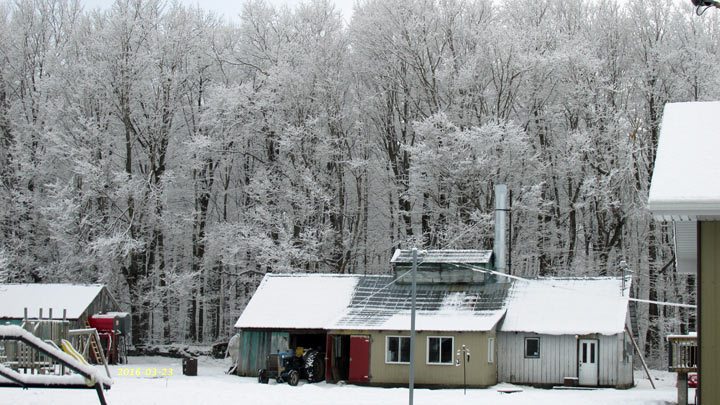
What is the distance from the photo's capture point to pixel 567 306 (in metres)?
29.7

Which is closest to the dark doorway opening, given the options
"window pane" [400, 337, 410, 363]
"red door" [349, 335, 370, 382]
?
"red door" [349, 335, 370, 382]

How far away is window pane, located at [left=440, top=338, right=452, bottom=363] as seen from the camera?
93.8 feet

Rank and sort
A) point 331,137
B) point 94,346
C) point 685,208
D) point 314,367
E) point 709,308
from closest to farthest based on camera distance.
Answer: point 685,208
point 709,308
point 314,367
point 94,346
point 331,137

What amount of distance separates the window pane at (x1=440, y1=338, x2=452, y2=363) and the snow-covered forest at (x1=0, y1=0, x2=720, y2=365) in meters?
10.5

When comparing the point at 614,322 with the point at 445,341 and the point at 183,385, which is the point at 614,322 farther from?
the point at 183,385

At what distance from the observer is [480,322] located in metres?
28.8

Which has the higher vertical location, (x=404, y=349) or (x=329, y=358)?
(x=404, y=349)

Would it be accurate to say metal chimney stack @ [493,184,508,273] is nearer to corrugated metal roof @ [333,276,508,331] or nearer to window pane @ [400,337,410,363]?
corrugated metal roof @ [333,276,508,331]

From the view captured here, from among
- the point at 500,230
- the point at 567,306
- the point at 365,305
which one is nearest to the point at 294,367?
the point at 365,305

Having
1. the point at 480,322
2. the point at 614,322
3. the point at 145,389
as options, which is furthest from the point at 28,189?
the point at 614,322

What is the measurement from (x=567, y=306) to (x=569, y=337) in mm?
1459

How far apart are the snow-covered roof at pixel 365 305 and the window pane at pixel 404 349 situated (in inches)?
20.8

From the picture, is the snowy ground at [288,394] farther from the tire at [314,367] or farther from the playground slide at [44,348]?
the playground slide at [44,348]

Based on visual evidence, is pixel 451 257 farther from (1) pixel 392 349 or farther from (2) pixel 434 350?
(1) pixel 392 349
